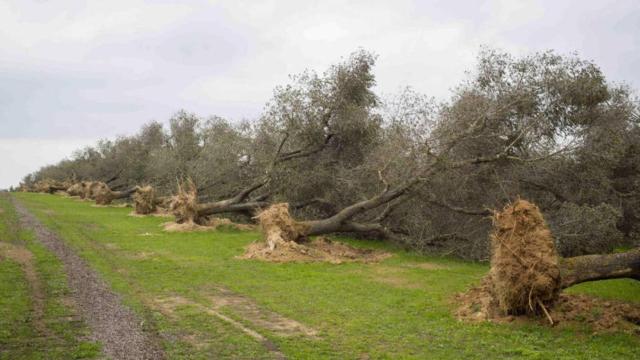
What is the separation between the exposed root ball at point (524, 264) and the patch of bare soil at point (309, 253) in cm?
788

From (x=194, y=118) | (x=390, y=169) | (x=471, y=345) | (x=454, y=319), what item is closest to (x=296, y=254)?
(x=390, y=169)

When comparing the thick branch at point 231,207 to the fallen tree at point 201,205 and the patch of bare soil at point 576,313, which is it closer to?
the fallen tree at point 201,205

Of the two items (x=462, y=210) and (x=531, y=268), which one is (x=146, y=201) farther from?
(x=531, y=268)

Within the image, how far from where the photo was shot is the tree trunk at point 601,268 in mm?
9883

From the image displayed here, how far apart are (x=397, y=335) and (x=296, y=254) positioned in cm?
925

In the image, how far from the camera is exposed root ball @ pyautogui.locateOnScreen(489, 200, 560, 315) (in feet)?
32.4

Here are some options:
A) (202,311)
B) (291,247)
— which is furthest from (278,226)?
(202,311)

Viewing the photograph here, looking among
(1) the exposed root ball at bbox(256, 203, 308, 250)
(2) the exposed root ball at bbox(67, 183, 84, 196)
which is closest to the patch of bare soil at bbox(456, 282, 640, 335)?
(1) the exposed root ball at bbox(256, 203, 308, 250)

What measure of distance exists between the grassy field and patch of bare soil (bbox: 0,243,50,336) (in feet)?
0.74

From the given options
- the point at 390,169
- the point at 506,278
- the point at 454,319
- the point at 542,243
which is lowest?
the point at 454,319

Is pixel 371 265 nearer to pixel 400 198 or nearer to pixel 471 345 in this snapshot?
pixel 400 198

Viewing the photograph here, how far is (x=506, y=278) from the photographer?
10.1 metres

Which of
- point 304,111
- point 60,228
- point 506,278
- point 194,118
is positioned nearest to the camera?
point 506,278

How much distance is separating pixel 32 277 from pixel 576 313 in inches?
477
